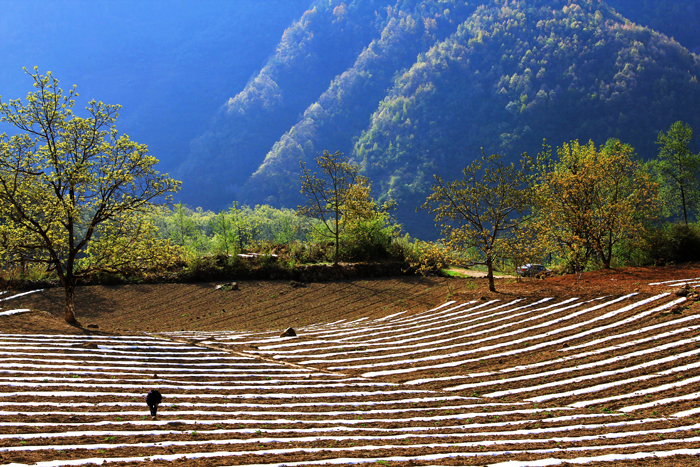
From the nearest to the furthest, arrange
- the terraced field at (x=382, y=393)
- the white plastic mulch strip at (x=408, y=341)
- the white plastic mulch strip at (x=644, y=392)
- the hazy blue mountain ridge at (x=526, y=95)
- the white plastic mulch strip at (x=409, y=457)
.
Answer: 1. the white plastic mulch strip at (x=409, y=457)
2. the terraced field at (x=382, y=393)
3. the white plastic mulch strip at (x=644, y=392)
4. the white plastic mulch strip at (x=408, y=341)
5. the hazy blue mountain ridge at (x=526, y=95)

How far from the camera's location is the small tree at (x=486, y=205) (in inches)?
622

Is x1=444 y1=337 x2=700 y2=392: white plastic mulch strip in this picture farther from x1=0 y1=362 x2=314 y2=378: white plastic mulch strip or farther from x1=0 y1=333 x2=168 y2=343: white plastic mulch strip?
x1=0 y1=333 x2=168 y2=343: white plastic mulch strip

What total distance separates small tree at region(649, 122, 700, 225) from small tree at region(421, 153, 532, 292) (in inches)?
754

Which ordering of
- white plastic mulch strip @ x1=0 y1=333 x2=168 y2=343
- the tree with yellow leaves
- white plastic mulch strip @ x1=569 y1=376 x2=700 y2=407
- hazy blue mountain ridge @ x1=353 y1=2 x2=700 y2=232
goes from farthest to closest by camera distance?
hazy blue mountain ridge @ x1=353 y1=2 x2=700 y2=232
the tree with yellow leaves
white plastic mulch strip @ x1=0 y1=333 x2=168 y2=343
white plastic mulch strip @ x1=569 y1=376 x2=700 y2=407

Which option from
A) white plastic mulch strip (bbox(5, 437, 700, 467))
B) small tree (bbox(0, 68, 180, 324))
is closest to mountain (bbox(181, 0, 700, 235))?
small tree (bbox(0, 68, 180, 324))

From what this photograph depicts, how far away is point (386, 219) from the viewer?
2692cm

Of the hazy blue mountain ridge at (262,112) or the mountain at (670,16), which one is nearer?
the mountain at (670,16)

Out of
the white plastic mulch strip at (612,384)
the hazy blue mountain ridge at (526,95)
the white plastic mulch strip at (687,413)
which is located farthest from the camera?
the hazy blue mountain ridge at (526,95)

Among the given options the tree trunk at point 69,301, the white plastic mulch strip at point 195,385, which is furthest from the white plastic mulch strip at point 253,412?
the tree trunk at point 69,301

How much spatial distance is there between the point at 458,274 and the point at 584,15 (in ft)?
461

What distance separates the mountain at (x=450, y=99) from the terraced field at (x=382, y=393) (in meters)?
86.9

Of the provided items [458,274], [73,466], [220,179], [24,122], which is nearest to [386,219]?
[458,274]

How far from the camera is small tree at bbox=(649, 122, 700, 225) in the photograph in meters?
28.7

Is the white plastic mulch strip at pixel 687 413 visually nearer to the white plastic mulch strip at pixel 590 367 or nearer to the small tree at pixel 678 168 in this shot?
the white plastic mulch strip at pixel 590 367
